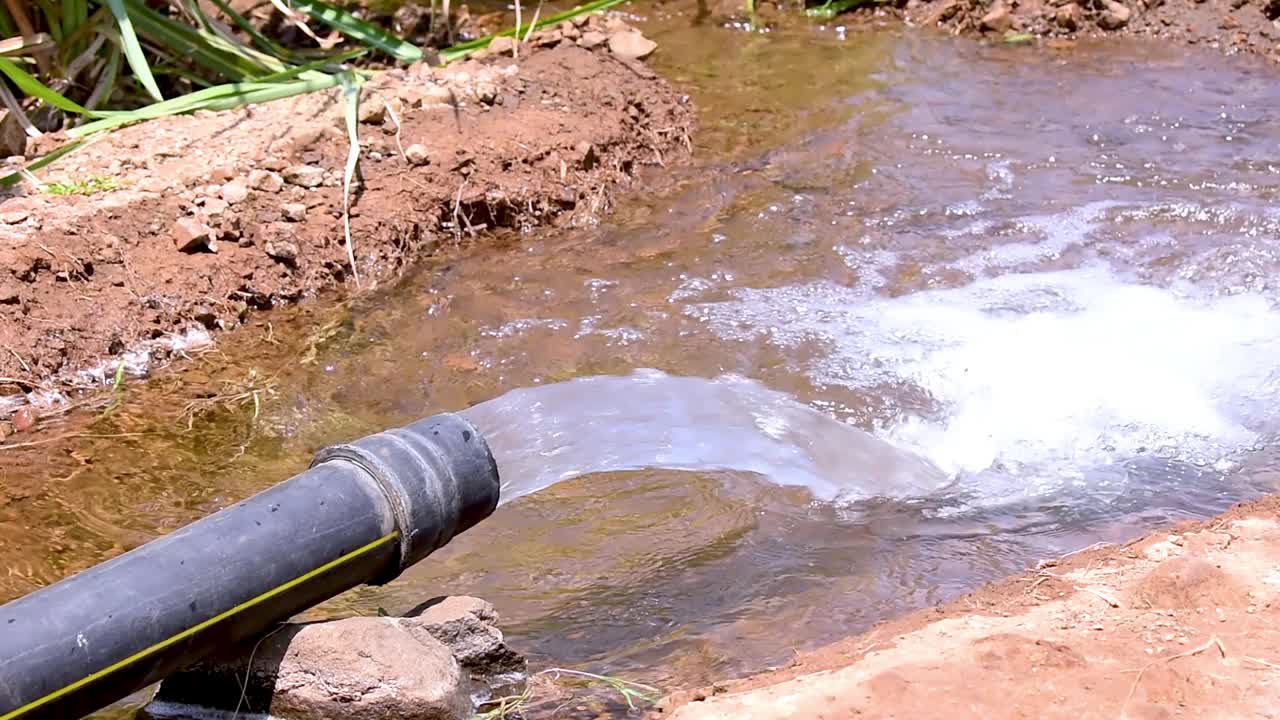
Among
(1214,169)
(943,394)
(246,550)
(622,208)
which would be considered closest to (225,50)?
(622,208)

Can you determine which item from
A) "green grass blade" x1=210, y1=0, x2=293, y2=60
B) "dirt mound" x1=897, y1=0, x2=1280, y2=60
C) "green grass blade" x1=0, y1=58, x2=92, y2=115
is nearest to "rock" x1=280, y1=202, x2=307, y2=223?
"green grass blade" x1=0, y1=58, x2=92, y2=115

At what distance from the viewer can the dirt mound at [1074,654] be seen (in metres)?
2.42

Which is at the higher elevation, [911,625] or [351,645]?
[351,645]

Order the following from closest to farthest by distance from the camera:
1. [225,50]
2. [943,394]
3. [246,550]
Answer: [246,550], [943,394], [225,50]

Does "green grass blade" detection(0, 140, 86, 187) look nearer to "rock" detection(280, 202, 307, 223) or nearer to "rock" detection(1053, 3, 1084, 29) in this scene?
"rock" detection(280, 202, 307, 223)

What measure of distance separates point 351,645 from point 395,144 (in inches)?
119

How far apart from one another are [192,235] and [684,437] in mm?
1859

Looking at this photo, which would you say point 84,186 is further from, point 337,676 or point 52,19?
point 337,676

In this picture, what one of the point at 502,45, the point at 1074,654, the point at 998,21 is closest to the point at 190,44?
the point at 502,45

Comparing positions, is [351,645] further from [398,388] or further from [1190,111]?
[1190,111]

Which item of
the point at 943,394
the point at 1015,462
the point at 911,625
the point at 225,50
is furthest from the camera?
the point at 225,50

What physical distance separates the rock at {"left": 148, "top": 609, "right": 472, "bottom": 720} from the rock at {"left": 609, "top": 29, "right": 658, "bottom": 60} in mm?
4496

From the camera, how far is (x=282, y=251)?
15.1 feet

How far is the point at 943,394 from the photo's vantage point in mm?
4066
